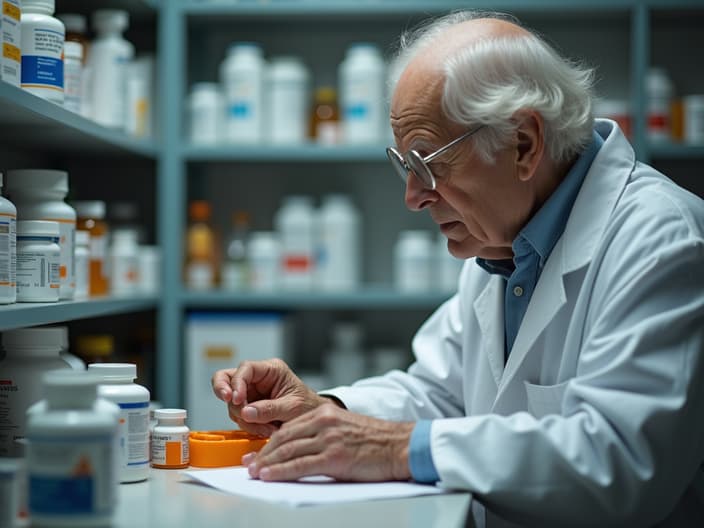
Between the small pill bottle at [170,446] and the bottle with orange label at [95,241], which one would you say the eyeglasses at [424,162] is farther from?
the bottle with orange label at [95,241]

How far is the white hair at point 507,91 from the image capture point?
1.32 metres

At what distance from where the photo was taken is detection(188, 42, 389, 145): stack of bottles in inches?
101

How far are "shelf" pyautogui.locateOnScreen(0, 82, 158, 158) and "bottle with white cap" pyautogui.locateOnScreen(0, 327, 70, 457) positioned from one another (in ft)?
1.15

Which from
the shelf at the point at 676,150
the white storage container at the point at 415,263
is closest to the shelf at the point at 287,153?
the white storage container at the point at 415,263

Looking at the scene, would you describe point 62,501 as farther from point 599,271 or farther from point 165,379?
point 165,379

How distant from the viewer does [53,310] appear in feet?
4.80

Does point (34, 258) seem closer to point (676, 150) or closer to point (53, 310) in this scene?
point (53, 310)

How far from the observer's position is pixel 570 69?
143 centimetres

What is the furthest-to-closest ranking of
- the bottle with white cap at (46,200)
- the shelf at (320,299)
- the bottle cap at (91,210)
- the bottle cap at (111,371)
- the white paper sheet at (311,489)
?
the shelf at (320,299)
the bottle cap at (91,210)
the bottle with white cap at (46,200)
the bottle cap at (111,371)
the white paper sheet at (311,489)

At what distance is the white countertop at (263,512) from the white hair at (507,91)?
0.55 meters

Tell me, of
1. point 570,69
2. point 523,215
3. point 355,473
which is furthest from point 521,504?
point 570,69

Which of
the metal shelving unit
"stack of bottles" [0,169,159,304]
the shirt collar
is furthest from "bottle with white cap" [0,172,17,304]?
the metal shelving unit

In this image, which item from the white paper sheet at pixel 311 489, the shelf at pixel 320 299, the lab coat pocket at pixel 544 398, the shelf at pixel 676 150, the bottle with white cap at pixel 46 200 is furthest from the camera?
the shelf at pixel 320 299

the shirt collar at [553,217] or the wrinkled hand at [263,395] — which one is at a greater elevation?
the shirt collar at [553,217]
